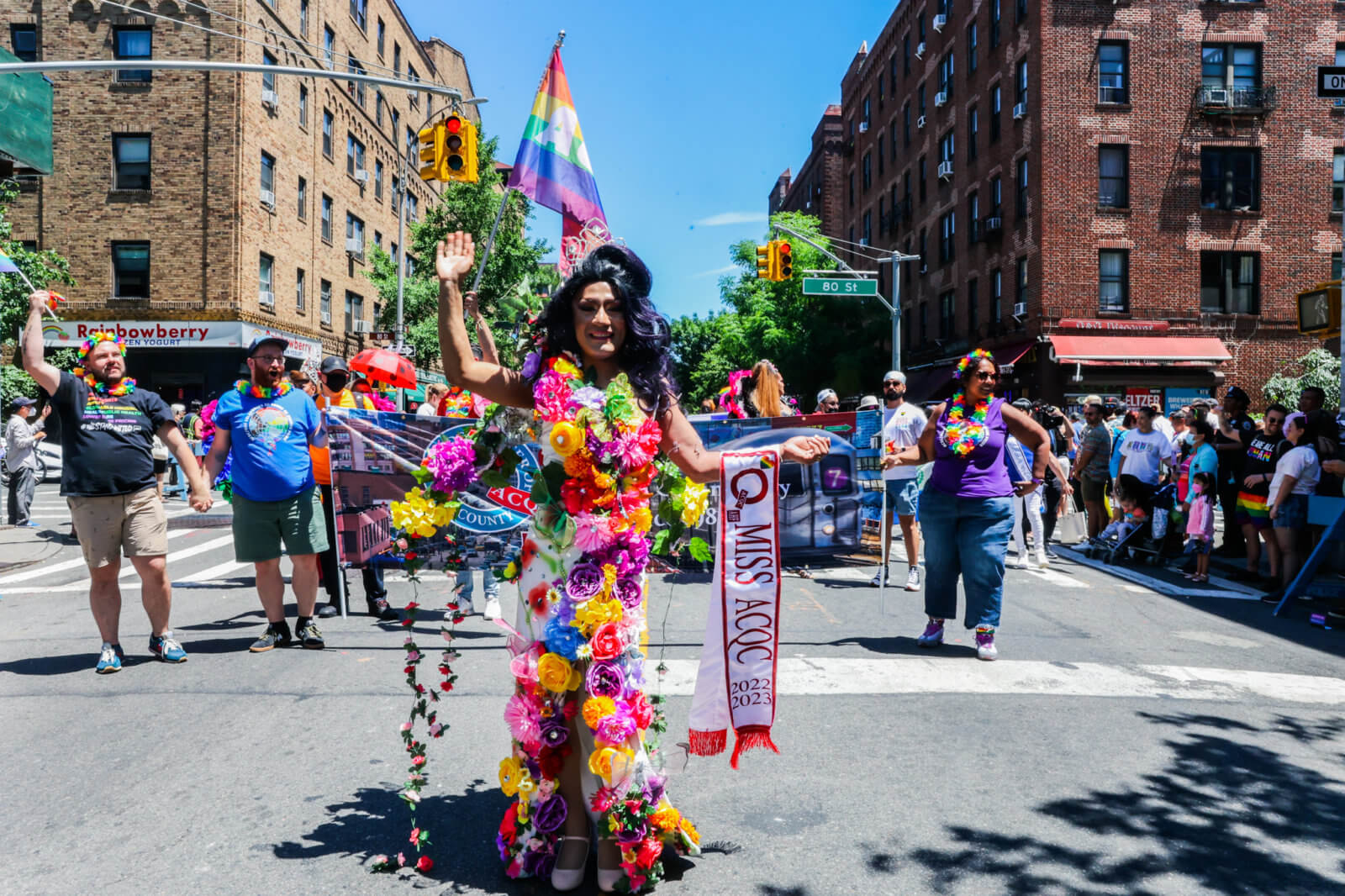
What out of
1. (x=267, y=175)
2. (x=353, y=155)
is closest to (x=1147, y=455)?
(x=267, y=175)

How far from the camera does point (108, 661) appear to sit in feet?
19.0

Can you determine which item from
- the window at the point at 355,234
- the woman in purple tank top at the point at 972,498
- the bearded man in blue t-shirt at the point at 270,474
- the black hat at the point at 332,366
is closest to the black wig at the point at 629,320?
the woman in purple tank top at the point at 972,498

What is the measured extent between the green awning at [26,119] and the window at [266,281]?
1477cm

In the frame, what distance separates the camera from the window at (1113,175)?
28.8 meters

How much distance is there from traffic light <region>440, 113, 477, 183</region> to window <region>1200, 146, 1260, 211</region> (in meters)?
24.2

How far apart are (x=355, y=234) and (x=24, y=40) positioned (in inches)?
486

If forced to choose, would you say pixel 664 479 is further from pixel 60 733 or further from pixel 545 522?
pixel 60 733

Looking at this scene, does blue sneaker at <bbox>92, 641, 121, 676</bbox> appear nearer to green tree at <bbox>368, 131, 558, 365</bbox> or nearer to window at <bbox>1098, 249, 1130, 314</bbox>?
green tree at <bbox>368, 131, 558, 365</bbox>

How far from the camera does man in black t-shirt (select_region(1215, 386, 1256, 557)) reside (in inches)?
454

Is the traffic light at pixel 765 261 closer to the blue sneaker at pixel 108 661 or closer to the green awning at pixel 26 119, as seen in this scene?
the green awning at pixel 26 119

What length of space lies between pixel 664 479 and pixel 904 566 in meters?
7.71

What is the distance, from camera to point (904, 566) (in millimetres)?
10453

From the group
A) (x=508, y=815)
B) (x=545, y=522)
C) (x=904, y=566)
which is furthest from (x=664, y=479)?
(x=904, y=566)

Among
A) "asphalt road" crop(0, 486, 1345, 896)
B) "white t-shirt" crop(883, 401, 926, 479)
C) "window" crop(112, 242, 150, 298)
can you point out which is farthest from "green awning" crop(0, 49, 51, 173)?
"window" crop(112, 242, 150, 298)
